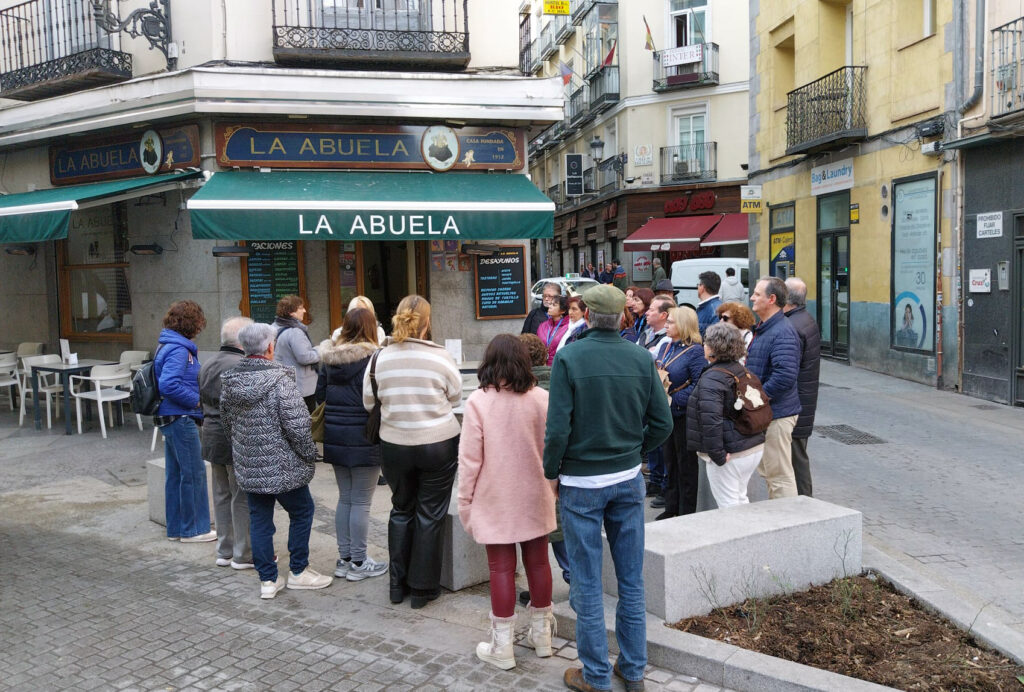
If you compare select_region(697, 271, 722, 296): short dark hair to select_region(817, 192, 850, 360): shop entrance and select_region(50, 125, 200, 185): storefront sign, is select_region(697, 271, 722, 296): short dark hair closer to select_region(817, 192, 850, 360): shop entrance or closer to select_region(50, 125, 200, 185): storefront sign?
select_region(50, 125, 200, 185): storefront sign

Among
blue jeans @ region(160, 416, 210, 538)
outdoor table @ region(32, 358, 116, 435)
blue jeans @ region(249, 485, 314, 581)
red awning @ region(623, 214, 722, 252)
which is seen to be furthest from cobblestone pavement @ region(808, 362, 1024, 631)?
red awning @ region(623, 214, 722, 252)

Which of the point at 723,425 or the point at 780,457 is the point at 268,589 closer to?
the point at 723,425

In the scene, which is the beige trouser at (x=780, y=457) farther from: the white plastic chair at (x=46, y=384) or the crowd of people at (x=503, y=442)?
the white plastic chair at (x=46, y=384)

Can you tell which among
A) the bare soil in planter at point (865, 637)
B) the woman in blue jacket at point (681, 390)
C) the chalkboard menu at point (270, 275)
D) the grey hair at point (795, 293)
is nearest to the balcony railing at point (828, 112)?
the chalkboard menu at point (270, 275)

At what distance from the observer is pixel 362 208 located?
35.4ft

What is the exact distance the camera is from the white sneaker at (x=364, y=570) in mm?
5707

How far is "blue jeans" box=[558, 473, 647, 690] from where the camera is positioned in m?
3.99

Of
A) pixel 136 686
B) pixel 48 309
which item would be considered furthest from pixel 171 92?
pixel 136 686

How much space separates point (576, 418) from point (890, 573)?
2.39m

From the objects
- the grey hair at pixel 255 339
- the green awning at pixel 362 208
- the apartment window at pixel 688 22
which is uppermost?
the apartment window at pixel 688 22

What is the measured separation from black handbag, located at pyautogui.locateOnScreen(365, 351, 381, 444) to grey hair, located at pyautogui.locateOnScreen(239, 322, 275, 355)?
655 millimetres

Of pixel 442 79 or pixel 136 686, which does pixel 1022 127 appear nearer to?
pixel 442 79

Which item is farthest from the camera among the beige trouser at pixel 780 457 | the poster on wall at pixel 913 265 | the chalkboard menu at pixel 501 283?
the poster on wall at pixel 913 265

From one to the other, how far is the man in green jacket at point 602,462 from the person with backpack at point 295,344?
4.14 meters
